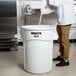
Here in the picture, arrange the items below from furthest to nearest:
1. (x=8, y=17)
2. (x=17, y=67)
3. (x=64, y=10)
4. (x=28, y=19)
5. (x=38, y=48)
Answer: (x=28, y=19), (x=8, y=17), (x=17, y=67), (x=64, y=10), (x=38, y=48)

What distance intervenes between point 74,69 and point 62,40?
52cm

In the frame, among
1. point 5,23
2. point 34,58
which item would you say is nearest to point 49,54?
point 34,58

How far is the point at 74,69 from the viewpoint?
3.10 meters

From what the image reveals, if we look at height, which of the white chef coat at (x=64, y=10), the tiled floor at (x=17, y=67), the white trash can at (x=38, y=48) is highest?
the white chef coat at (x=64, y=10)

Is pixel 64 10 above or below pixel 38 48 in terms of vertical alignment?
above

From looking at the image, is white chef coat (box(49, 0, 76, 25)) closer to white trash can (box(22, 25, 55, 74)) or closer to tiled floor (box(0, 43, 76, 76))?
white trash can (box(22, 25, 55, 74))

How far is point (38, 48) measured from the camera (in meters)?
2.79

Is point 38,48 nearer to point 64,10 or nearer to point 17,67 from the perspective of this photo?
point 17,67

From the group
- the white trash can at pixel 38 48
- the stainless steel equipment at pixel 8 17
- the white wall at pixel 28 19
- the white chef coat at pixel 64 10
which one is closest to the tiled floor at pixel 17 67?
the white trash can at pixel 38 48

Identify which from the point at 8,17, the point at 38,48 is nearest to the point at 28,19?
the point at 8,17

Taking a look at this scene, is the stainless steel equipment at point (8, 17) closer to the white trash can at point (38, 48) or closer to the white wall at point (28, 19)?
the white wall at point (28, 19)

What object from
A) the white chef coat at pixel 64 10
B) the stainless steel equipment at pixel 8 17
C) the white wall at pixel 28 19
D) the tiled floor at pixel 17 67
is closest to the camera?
the tiled floor at pixel 17 67

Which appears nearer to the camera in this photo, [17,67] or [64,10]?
[64,10]

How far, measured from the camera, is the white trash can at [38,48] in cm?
276
